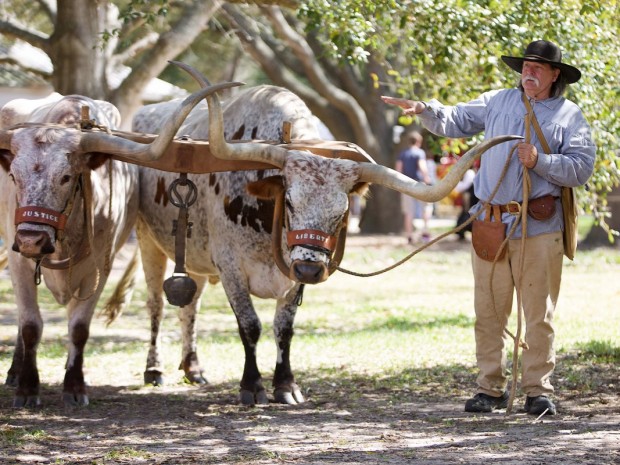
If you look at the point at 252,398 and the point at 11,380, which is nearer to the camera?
the point at 252,398

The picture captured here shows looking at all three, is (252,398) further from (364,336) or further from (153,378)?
(364,336)

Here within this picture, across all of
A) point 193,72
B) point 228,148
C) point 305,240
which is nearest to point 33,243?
point 228,148

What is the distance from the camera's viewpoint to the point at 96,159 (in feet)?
24.2

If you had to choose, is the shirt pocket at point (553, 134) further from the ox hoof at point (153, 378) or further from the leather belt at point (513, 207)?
the ox hoof at point (153, 378)

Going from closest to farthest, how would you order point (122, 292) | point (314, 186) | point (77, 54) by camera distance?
point (314, 186)
point (122, 292)
point (77, 54)

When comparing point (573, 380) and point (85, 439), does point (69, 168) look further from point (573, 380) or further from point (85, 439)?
point (573, 380)

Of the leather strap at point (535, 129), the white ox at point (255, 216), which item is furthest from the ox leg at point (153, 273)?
the leather strap at point (535, 129)

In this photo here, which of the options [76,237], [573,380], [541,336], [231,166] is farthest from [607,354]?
[76,237]

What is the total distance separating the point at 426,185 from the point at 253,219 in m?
1.42

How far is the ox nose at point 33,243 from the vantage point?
6.70 metres

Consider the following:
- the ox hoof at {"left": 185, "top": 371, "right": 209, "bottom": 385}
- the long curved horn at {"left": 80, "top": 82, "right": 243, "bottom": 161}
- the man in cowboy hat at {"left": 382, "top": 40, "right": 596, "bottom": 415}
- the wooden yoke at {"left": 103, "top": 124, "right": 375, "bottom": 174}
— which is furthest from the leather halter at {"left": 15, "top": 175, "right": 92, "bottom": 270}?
the man in cowboy hat at {"left": 382, "top": 40, "right": 596, "bottom": 415}

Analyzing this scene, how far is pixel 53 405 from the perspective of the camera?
7637 millimetres

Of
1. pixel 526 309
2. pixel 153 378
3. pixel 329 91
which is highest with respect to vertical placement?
pixel 329 91

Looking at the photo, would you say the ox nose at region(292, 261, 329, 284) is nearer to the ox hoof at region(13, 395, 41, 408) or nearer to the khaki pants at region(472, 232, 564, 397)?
the khaki pants at region(472, 232, 564, 397)
